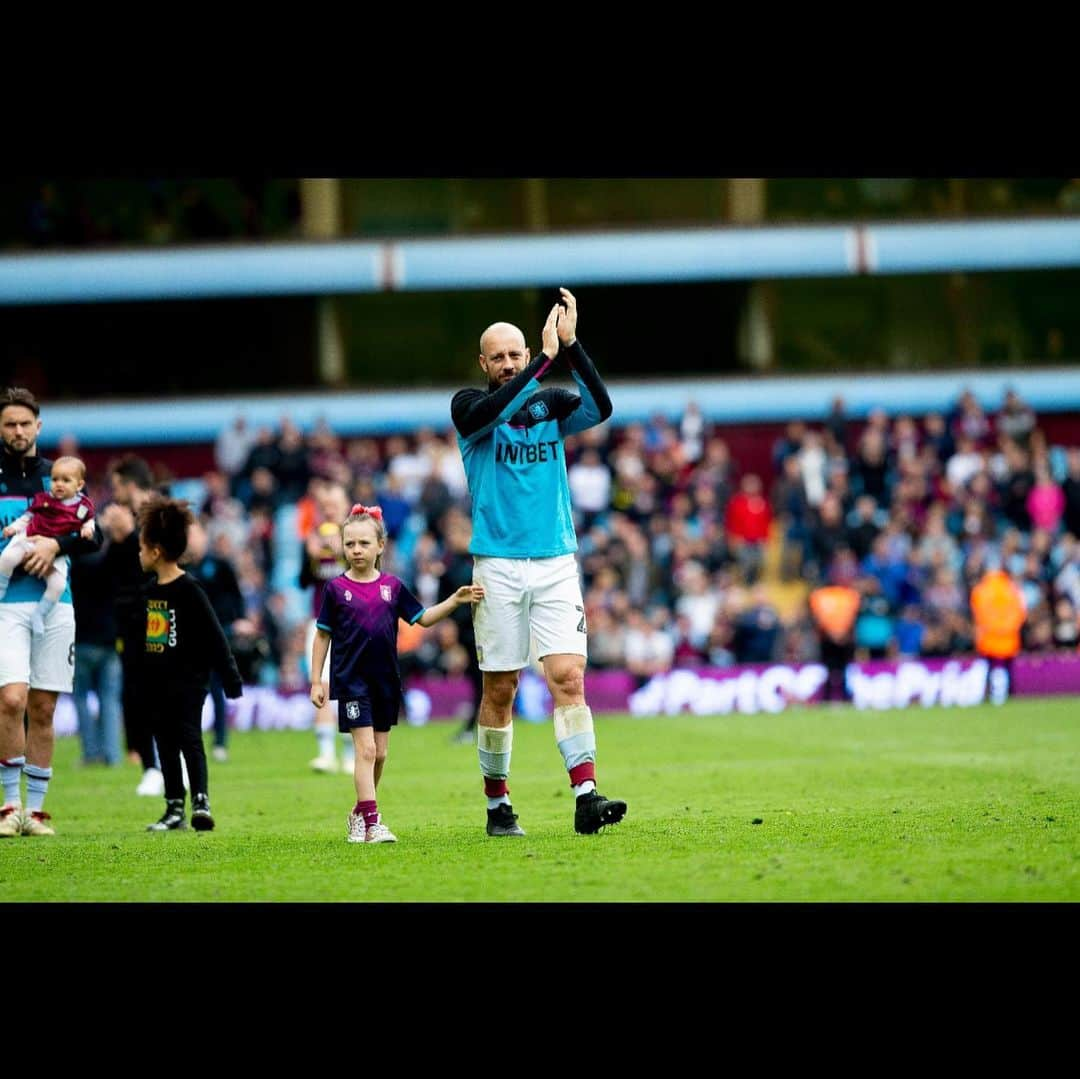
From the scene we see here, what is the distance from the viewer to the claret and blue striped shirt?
947 centimetres

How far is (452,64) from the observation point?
8.95 meters

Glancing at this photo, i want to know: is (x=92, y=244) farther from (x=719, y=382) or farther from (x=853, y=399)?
(x=853, y=399)

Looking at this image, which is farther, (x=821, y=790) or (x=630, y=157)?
(x=821, y=790)

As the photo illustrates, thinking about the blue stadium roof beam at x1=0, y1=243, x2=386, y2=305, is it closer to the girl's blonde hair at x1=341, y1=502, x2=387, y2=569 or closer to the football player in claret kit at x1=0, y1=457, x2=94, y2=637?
the football player in claret kit at x1=0, y1=457, x2=94, y2=637

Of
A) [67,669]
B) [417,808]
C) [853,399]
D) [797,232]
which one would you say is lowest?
[417,808]

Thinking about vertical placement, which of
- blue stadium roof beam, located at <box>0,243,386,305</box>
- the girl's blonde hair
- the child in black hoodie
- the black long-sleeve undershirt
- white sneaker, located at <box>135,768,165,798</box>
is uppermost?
blue stadium roof beam, located at <box>0,243,386,305</box>

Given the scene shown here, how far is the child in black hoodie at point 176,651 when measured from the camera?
10664mm

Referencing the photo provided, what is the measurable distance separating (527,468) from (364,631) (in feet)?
3.98

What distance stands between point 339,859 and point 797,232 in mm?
27454

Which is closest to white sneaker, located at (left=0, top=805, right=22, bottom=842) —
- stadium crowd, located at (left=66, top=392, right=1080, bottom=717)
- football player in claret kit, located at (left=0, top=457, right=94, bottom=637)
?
football player in claret kit, located at (left=0, top=457, right=94, bottom=637)

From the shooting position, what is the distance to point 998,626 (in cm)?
2361

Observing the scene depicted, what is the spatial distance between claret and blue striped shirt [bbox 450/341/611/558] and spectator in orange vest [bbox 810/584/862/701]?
47.4 ft
